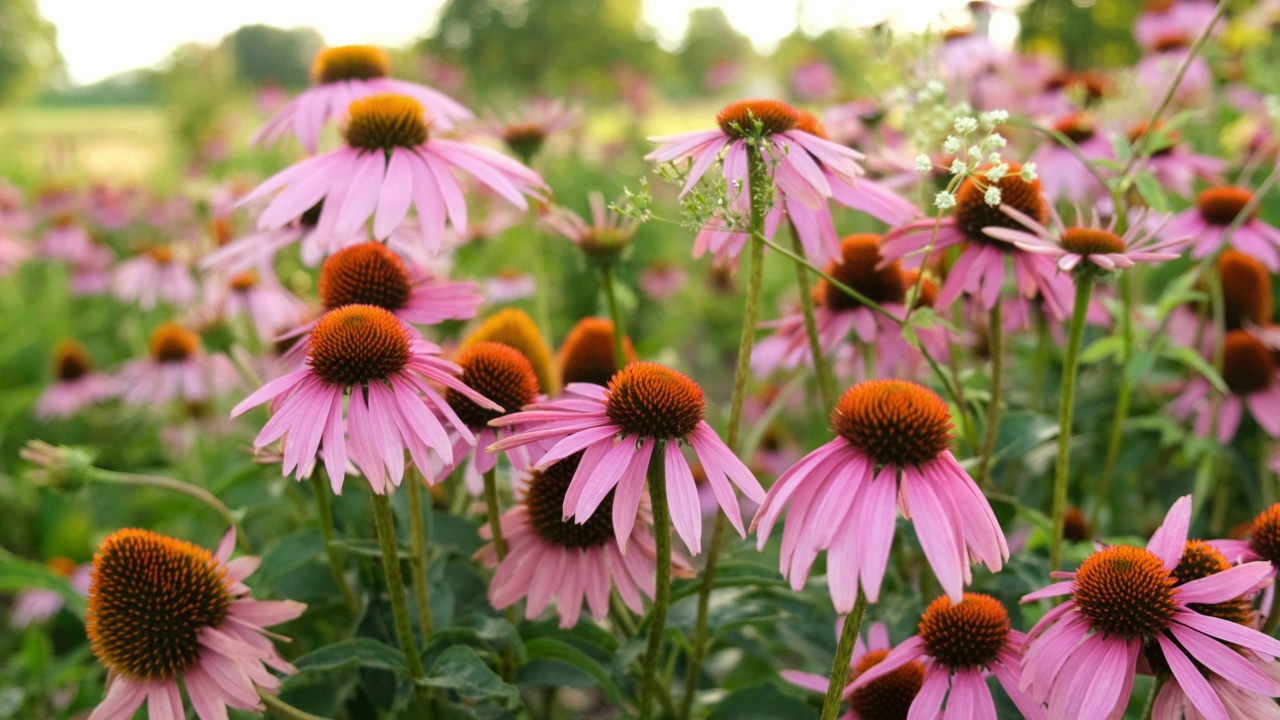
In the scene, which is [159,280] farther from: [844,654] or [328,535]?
[844,654]

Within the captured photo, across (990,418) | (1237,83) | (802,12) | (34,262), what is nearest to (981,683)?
(990,418)

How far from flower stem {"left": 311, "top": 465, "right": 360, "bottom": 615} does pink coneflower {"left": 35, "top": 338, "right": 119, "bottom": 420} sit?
2104 mm

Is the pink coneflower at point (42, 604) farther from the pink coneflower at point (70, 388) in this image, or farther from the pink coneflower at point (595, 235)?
the pink coneflower at point (595, 235)

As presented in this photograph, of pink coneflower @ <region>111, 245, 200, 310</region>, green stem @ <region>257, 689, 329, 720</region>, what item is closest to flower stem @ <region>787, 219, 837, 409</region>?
green stem @ <region>257, 689, 329, 720</region>

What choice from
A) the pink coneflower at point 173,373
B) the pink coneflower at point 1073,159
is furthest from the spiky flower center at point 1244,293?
the pink coneflower at point 173,373

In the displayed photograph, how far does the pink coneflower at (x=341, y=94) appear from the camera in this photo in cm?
133

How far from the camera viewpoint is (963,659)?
842mm

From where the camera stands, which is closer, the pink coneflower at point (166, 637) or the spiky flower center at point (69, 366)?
the pink coneflower at point (166, 637)

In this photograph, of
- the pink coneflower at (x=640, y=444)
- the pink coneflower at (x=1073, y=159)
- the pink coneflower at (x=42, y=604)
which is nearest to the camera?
the pink coneflower at (x=640, y=444)

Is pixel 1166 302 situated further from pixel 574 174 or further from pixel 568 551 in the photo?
pixel 574 174

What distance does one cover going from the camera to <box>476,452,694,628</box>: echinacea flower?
101 centimetres

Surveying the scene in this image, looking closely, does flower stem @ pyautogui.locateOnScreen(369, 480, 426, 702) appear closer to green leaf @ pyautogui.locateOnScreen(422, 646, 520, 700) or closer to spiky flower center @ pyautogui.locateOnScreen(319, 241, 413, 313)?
green leaf @ pyautogui.locateOnScreen(422, 646, 520, 700)

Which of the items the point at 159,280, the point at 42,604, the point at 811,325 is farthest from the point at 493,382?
the point at 159,280

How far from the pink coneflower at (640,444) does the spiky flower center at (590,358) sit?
0.38 m
